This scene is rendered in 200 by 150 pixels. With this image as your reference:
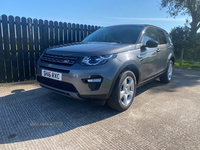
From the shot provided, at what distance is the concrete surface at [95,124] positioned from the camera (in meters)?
1.98

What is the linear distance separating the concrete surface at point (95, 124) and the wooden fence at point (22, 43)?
4.52 ft

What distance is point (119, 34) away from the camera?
3648 millimetres

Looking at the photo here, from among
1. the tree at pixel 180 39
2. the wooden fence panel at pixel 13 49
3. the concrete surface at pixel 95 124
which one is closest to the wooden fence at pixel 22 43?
the wooden fence panel at pixel 13 49

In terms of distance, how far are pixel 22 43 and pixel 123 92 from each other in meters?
3.78

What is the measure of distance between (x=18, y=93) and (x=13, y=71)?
1343 millimetres

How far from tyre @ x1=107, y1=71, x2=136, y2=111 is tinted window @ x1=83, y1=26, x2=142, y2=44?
0.86 metres

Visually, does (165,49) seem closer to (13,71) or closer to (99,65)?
(99,65)

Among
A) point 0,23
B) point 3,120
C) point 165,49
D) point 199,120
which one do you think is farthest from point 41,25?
point 199,120

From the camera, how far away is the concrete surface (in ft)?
6.51

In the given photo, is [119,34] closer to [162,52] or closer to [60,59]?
[162,52]

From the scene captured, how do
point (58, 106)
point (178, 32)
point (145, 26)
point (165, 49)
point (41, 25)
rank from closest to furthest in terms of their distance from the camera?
1. point (58, 106)
2. point (145, 26)
3. point (165, 49)
4. point (41, 25)
5. point (178, 32)

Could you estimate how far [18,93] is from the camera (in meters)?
3.81

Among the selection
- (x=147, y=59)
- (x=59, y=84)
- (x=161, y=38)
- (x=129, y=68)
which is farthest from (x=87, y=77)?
(x=161, y=38)

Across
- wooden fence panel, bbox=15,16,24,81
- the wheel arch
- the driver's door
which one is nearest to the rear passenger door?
the driver's door
